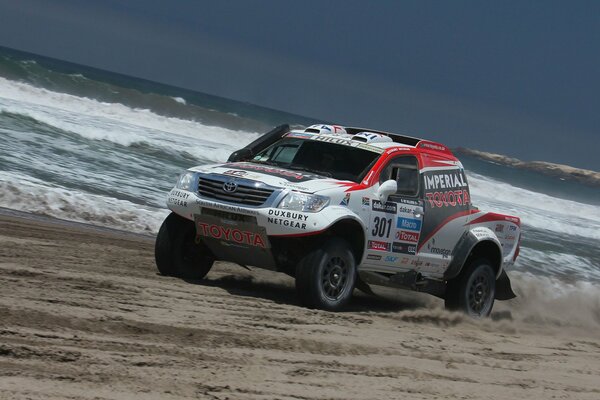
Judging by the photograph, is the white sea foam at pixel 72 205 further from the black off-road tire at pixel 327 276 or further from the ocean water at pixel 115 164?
the black off-road tire at pixel 327 276

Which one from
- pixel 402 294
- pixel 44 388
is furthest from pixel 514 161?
pixel 44 388

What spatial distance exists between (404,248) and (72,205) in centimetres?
654

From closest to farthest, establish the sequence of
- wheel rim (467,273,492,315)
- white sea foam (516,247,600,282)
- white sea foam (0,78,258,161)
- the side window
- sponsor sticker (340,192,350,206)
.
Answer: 1. sponsor sticker (340,192,350,206)
2. the side window
3. wheel rim (467,273,492,315)
4. white sea foam (516,247,600,282)
5. white sea foam (0,78,258,161)

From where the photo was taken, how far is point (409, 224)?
392 inches

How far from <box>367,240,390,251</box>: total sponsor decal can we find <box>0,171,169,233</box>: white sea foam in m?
6.07

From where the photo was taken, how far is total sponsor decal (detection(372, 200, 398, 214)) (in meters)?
9.52

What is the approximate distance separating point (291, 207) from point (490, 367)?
2.21 metres

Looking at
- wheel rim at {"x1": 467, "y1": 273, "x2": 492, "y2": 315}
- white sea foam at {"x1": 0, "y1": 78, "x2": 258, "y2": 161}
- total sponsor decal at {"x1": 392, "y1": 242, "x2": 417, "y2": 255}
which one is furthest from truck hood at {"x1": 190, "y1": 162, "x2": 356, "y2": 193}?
white sea foam at {"x1": 0, "y1": 78, "x2": 258, "y2": 161}

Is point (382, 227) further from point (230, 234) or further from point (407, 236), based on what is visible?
point (230, 234)

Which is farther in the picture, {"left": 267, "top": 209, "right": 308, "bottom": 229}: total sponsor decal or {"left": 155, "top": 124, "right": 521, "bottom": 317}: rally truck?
{"left": 155, "top": 124, "right": 521, "bottom": 317}: rally truck

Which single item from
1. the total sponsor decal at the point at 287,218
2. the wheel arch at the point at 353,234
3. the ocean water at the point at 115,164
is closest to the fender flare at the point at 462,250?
the wheel arch at the point at 353,234

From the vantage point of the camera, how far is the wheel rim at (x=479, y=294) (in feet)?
35.7

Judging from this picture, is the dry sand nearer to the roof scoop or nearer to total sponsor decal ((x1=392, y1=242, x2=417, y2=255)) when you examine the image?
total sponsor decal ((x1=392, y1=242, x2=417, y2=255))

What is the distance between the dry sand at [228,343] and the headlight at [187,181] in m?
0.92
